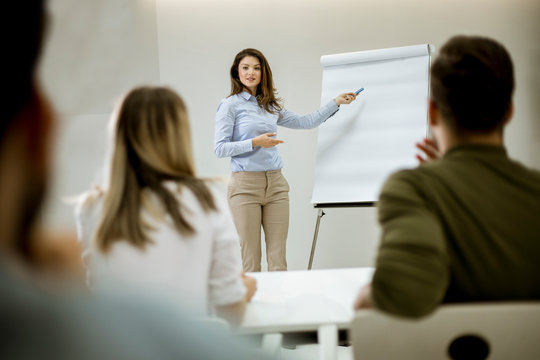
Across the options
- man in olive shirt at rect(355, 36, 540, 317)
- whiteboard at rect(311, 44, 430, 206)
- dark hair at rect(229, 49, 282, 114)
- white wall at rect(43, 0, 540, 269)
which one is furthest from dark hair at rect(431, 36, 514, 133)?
white wall at rect(43, 0, 540, 269)

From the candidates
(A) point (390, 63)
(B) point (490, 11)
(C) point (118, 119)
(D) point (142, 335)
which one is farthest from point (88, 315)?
(B) point (490, 11)

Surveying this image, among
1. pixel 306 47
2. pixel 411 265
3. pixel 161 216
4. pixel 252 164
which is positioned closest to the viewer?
pixel 411 265

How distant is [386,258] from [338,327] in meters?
0.38

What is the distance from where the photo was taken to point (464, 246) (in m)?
0.82

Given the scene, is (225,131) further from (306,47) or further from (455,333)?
(455,333)

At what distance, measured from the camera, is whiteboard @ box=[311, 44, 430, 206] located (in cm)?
277

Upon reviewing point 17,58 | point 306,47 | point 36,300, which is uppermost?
point 306,47

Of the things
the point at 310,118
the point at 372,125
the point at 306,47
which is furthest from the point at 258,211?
the point at 306,47

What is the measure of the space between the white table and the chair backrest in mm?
271

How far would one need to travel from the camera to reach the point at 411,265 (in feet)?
2.52

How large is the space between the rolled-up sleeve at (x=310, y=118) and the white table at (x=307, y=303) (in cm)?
158

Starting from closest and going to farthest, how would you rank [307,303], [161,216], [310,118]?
1. [161,216]
2. [307,303]
3. [310,118]

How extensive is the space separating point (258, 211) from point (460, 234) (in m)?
1.99

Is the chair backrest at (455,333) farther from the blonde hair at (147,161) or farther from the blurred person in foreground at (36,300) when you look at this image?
the blurred person in foreground at (36,300)
